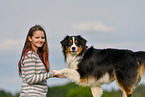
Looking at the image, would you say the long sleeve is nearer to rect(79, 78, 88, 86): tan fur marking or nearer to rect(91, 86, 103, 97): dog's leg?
rect(79, 78, 88, 86): tan fur marking

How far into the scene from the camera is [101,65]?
6.24 metres

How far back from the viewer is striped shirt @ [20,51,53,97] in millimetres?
4445

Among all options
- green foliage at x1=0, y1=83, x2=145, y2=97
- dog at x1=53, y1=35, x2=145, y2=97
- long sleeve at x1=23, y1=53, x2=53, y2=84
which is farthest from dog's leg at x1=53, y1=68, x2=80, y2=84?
green foliage at x1=0, y1=83, x2=145, y2=97

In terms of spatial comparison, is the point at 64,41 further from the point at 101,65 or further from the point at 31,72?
the point at 31,72

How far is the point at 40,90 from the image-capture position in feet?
15.1

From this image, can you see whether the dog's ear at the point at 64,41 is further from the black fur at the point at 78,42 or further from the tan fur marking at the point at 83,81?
the tan fur marking at the point at 83,81

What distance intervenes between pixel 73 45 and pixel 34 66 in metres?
1.67

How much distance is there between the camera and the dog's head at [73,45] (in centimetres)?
599

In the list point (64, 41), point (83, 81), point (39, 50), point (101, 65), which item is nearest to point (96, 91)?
point (83, 81)

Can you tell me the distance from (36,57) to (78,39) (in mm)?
1829

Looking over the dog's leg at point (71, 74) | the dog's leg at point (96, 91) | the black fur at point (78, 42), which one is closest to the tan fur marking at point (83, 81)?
the dog's leg at point (71, 74)

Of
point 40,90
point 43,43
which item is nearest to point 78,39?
point 43,43

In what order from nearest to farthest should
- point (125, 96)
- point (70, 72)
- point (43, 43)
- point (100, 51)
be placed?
point (43, 43)
point (70, 72)
point (125, 96)
point (100, 51)

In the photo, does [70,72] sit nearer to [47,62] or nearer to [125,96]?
[47,62]
